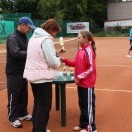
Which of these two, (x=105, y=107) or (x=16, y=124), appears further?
(x=105, y=107)

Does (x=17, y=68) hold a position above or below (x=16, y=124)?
above

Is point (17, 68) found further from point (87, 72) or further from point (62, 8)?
point (62, 8)

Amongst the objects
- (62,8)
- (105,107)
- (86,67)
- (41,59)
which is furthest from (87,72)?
(62,8)

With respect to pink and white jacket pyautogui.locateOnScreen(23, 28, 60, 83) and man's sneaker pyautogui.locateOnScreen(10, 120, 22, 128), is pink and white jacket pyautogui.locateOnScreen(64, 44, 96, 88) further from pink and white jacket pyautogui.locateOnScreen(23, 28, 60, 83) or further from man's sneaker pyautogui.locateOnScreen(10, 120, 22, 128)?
man's sneaker pyautogui.locateOnScreen(10, 120, 22, 128)

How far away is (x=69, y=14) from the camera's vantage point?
57531mm

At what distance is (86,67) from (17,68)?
1.22 metres

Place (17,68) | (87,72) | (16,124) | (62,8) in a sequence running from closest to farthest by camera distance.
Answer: (87,72) → (17,68) → (16,124) → (62,8)

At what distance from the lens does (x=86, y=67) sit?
6.02m

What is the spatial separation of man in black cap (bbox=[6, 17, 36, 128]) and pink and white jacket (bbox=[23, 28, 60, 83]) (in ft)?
2.34

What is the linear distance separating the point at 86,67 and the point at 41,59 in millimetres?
919

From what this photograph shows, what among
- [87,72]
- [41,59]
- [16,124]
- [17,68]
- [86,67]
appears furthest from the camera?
[16,124]

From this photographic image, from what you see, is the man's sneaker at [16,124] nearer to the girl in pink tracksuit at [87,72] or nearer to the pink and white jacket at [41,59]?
the girl in pink tracksuit at [87,72]

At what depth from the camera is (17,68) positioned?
6426 millimetres

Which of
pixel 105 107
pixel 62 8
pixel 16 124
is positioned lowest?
pixel 105 107
